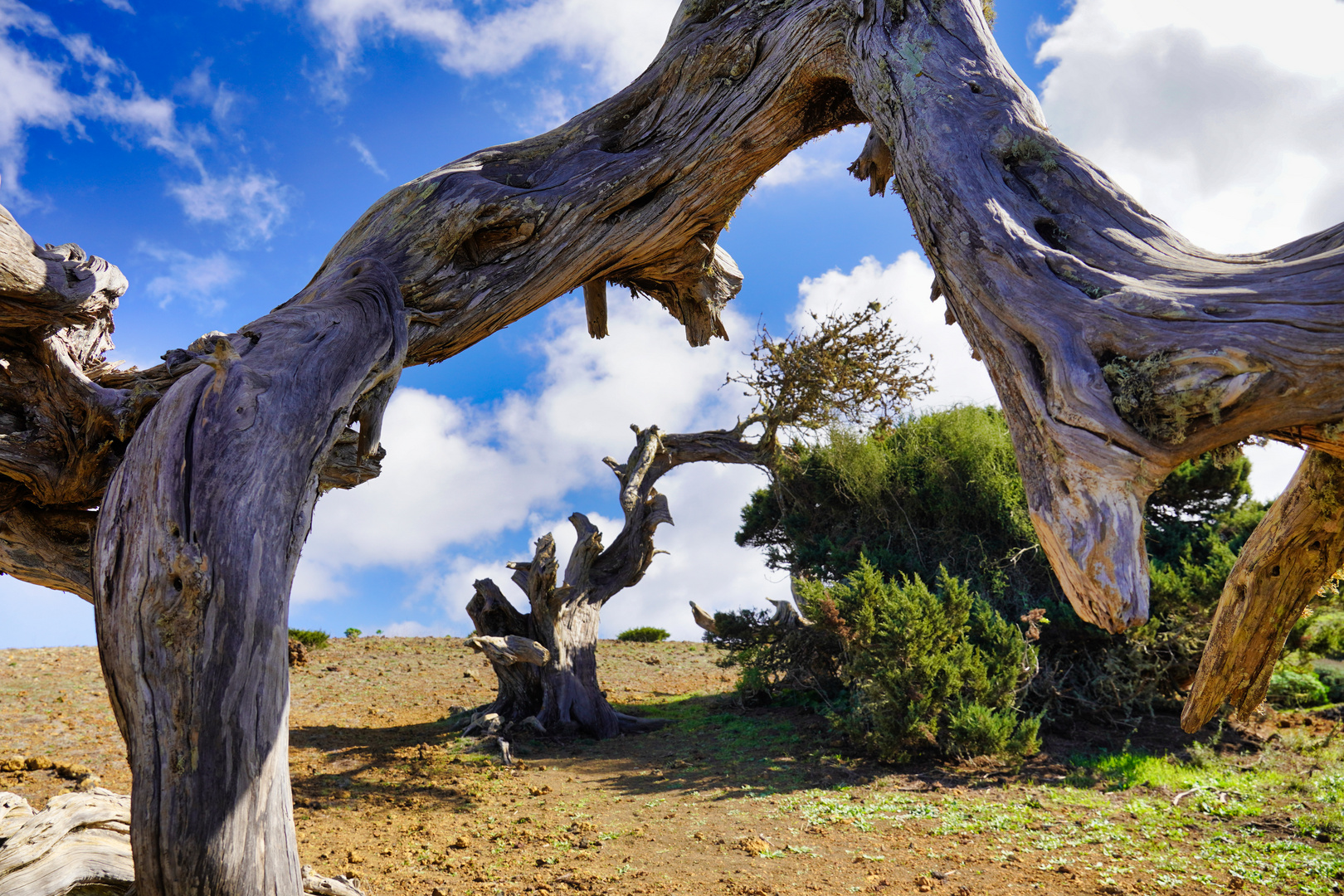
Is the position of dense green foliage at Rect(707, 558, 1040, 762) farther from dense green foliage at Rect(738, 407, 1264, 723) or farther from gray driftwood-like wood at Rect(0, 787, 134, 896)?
gray driftwood-like wood at Rect(0, 787, 134, 896)

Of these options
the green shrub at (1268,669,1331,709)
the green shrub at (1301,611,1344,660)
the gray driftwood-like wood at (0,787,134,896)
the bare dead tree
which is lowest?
the green shrub at (1268,669,1331,709)

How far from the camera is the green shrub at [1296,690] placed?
11.2 metres

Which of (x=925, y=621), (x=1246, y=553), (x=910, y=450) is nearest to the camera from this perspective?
(x=1246, y=553)

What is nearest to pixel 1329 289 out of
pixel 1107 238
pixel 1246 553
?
pixel 1107 238

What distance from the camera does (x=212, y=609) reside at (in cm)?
261

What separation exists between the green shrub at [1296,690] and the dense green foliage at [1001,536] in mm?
2058

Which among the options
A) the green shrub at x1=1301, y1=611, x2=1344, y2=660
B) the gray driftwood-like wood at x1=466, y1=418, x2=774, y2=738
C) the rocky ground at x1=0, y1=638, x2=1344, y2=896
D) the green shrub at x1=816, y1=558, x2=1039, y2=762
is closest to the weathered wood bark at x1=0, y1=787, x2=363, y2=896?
the rocky ground at x1=0, y1=638, x2=1344, y2=896

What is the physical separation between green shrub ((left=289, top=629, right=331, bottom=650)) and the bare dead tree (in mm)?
11292

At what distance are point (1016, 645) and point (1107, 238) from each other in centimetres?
713

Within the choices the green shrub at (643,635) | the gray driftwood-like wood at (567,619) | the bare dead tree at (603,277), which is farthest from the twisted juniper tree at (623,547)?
the green shrub at (643,635)

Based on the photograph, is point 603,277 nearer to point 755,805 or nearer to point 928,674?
point 755,805

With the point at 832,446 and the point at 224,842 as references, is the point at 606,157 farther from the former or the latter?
the point at 832,446

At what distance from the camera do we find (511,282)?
4.35 metres

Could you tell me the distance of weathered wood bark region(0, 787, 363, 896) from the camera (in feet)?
10.3
